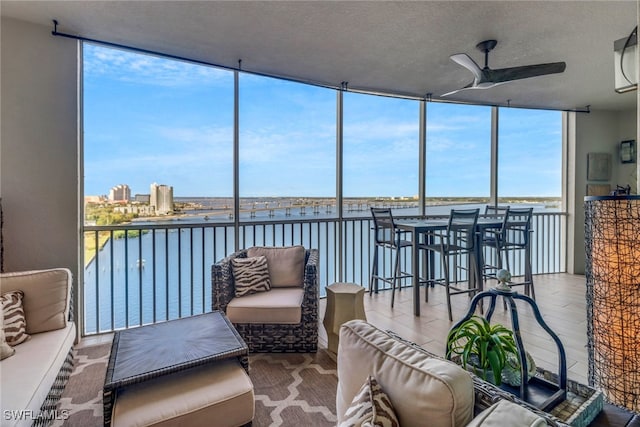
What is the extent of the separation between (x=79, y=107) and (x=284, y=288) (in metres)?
2.53

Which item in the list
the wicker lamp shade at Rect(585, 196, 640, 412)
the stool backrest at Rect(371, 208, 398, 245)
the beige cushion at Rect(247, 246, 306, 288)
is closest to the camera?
the wicker lamp shade at Rect(585, 196, 640, 412)

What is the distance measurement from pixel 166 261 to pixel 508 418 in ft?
11.4

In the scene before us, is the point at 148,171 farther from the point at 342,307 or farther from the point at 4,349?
the point at 342,307

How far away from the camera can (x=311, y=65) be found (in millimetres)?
3559

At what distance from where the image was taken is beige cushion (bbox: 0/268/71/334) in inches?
78.6

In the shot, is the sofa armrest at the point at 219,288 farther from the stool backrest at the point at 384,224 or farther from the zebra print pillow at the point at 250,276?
the stool backrest at the point at 384,224

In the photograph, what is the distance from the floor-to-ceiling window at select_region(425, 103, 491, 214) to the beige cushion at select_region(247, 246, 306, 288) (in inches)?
104

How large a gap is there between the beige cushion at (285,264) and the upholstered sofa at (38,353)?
1.48 metres

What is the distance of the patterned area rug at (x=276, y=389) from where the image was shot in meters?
1.86

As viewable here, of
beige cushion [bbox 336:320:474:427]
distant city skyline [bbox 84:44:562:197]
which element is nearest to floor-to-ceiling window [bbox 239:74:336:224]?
distant city skyline [bbox 84:44:562:197]

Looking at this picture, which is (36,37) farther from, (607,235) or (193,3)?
(607,235)

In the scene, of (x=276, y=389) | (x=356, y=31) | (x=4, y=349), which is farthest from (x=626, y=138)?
(x=4, y=349)

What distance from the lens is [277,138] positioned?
408 centimetres

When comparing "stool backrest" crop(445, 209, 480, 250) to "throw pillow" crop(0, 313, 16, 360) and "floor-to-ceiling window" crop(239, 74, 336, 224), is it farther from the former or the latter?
"throw pillow" crop(0, 313, 16, 360)
